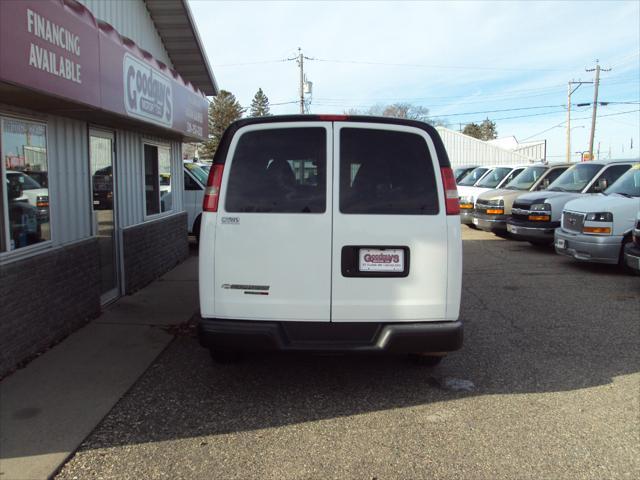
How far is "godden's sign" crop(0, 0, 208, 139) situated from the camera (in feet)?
12.6

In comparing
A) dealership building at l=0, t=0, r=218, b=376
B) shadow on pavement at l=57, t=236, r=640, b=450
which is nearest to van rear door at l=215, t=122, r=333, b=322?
shadow on pavement at l=57, t=236, r=640, b=450

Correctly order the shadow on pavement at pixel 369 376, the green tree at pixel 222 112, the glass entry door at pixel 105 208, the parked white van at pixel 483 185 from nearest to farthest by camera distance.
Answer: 1. the shadow on pavement at pixel 369 376
2. the glass entry door at pixel 105 208
3. the parked white van at pixel 483 185
4. the green tree at pixel 222 112

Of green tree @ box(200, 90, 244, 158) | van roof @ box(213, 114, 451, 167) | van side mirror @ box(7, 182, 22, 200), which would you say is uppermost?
green tree @ box(200, 90, 244, 158)

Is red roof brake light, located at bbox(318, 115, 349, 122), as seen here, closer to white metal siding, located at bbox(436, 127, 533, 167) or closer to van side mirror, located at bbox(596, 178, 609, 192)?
van side mirror, located at bbox(596, 178, 609, 192)

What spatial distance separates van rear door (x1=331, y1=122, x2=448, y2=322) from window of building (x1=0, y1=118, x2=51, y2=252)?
2.97 meters

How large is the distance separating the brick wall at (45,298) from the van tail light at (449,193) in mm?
3615

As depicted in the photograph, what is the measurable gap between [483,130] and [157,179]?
9923 centimetres

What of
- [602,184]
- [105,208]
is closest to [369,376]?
[105,208]

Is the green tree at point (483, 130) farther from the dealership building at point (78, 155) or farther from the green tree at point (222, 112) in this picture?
the dealership building at point (78, 155)

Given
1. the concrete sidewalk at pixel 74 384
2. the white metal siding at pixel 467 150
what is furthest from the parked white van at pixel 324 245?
the white metal siding at pixel 467 150

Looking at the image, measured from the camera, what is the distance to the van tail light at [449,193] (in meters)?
3.96

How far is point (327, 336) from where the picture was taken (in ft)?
12.9

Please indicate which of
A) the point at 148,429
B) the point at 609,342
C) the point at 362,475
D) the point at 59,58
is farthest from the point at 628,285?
the point at 59,58

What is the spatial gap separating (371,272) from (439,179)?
0.84 meters
